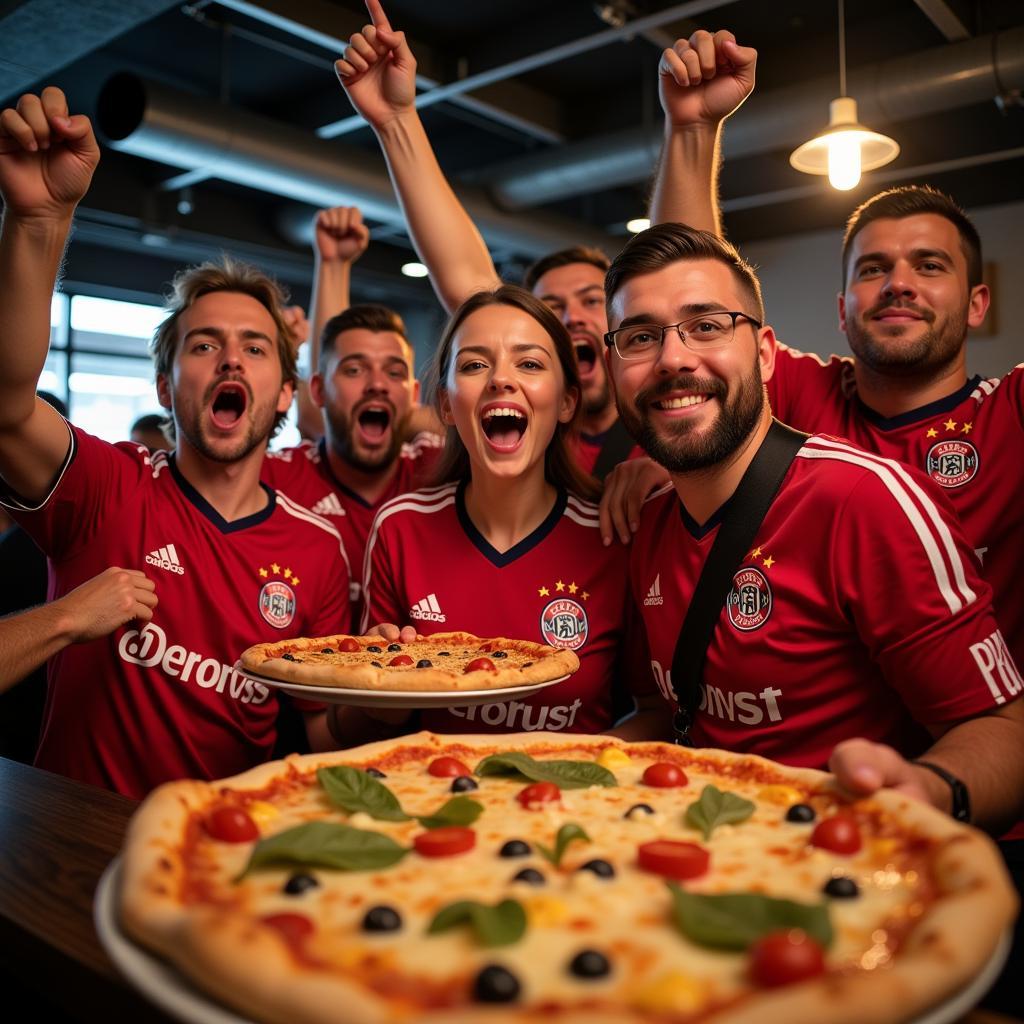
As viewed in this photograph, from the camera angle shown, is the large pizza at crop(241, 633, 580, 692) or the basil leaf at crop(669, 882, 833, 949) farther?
the large pizza at crop(241, 633, 580, 692)

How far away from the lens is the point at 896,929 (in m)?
1.15

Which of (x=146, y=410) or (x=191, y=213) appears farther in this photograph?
(x=146, y=410)

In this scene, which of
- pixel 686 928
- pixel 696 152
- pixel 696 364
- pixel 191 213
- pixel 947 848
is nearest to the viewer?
pixel 686 928

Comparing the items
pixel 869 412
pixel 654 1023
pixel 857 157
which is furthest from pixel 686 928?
pixel 857 157

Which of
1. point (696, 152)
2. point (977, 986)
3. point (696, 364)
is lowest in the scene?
point (977, 986)

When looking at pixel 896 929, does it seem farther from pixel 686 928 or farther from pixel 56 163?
pixel 56 163

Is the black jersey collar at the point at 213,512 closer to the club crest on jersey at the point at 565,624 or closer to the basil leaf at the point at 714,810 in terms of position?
the club crest on jersey at the point at 565,624

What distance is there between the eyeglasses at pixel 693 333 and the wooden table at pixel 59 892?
1.58 metres

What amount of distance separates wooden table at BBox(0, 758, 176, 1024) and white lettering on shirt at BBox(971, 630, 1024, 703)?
159cm

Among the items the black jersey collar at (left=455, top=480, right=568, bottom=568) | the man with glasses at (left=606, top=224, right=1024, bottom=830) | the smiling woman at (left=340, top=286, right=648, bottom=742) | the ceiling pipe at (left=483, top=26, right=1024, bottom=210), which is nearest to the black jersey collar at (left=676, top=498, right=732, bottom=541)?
the man with glasses at (left=606, top=224, right=1024, bottom=830)

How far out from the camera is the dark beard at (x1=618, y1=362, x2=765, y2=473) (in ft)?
7.77

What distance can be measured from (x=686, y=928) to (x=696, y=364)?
156cm

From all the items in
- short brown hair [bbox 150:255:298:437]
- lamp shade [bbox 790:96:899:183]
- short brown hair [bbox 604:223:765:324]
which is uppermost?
lamp shade [bbox 790:96:899:183]

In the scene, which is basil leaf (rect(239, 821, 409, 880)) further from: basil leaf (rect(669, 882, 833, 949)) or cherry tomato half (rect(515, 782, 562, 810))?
basil leaf (rect(669, 882, 833, 949))
